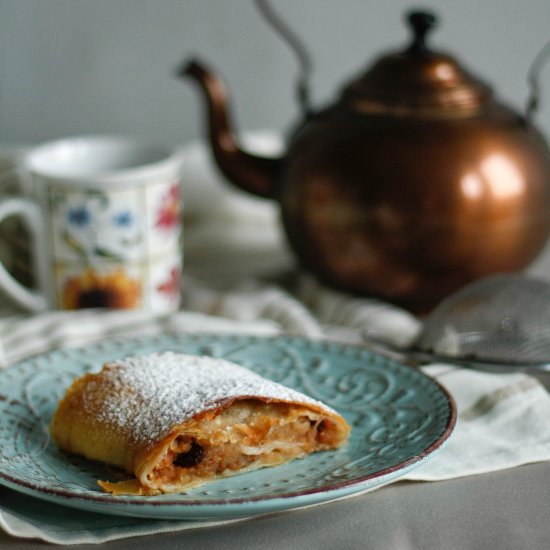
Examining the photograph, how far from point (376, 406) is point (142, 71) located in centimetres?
98

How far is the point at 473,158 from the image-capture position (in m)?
0.99

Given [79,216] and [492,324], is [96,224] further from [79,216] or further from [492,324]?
[492,324]

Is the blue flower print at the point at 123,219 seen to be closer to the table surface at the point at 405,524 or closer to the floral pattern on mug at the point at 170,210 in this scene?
the floral pattern on mug at the point at 170,210

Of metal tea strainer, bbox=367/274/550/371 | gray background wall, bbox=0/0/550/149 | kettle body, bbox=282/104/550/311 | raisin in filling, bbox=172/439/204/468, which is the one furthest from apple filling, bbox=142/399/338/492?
gray background wall, bbox=0/0/550/149

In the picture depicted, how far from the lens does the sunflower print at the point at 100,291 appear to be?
1.02m

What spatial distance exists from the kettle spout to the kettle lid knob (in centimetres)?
21

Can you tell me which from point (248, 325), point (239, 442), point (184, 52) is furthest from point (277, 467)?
point (184, 52)

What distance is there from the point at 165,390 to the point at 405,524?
19 centimetres

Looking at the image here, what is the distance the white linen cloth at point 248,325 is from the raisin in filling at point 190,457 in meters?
0.04

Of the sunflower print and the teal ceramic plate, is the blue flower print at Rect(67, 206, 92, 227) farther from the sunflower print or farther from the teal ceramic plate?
the teal ceramic plate

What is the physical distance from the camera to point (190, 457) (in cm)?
62

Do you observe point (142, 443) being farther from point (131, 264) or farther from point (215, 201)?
point (215, 201)

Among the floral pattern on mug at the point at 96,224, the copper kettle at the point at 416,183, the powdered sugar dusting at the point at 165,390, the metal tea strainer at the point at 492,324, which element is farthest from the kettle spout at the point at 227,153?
the powdered sugar dusting at the point at 165,390

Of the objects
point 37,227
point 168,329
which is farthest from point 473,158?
point 37,227
